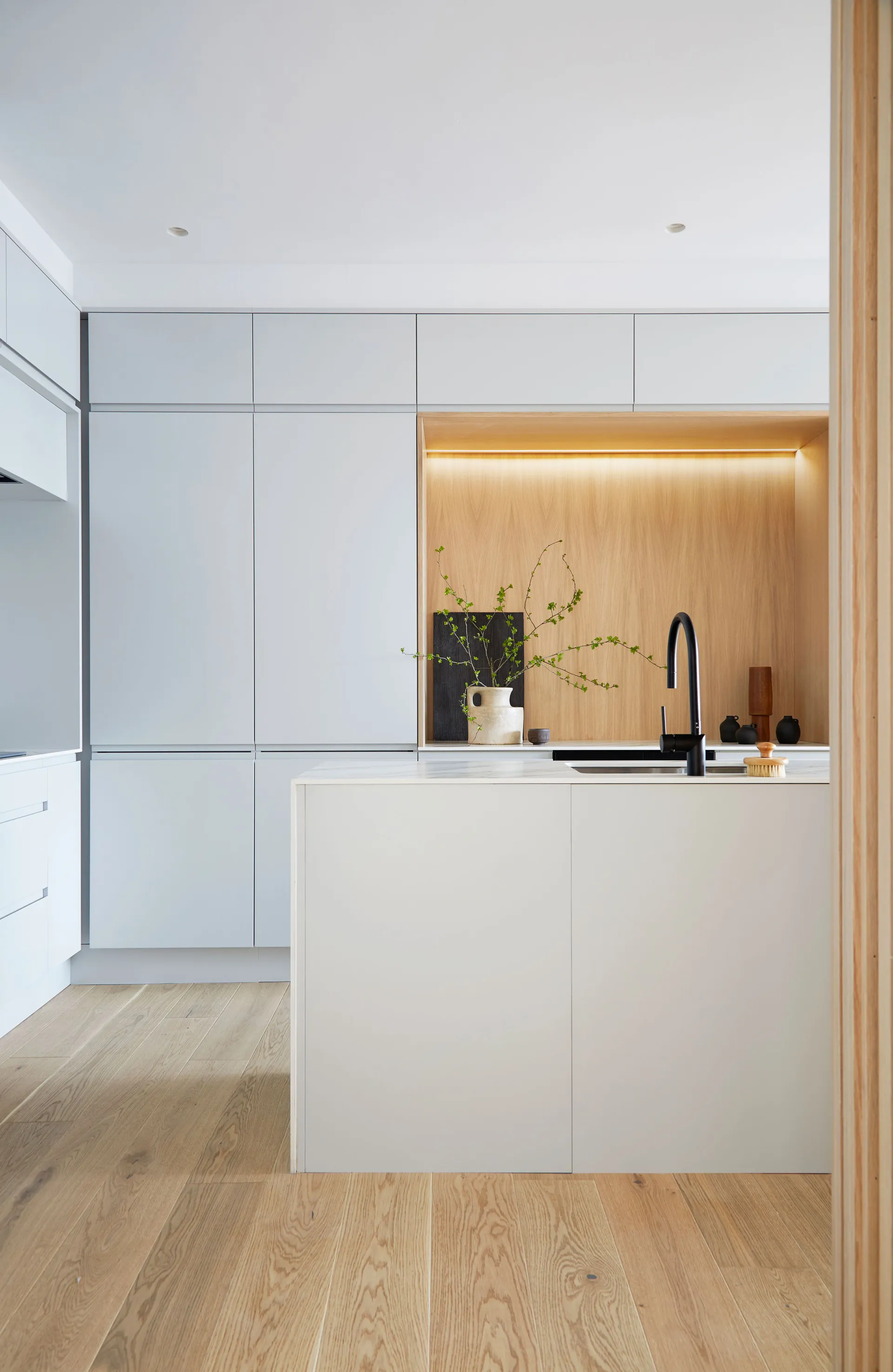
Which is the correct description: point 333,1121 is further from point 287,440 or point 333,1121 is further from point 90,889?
point 287,440

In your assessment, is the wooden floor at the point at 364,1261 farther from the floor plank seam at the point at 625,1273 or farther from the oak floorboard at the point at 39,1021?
the oak floorboard at the point at 39,1021

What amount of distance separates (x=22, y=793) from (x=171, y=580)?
39.1 inches

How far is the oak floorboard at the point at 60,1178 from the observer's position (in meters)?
1.81

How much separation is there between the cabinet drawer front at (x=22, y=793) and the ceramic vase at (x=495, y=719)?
1.61 metres

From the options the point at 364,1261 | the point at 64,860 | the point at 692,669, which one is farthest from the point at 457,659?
the point at 364,1261

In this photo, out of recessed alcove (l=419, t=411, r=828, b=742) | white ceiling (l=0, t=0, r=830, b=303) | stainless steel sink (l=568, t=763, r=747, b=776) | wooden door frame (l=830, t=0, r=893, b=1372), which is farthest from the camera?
recessed alcove (l=419, t=411, r=828, b=742)

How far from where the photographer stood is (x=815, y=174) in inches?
122

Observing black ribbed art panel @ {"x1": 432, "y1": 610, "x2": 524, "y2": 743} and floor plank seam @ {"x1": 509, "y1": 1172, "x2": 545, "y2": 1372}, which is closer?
floor plank seam @ {"x1": 509, "y1": 1172, "x2": 545, "y2": 1372}

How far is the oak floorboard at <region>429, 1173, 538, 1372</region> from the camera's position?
1533mm

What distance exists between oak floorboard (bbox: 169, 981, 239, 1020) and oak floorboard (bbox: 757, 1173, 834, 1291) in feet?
6.39

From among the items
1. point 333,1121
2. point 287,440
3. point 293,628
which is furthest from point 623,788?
point 287,440

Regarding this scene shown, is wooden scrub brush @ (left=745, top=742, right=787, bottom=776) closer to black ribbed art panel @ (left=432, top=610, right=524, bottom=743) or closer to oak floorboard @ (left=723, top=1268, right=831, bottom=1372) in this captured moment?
oak floorboard @ (left=723, top=1268, right=831, bottom=1372)

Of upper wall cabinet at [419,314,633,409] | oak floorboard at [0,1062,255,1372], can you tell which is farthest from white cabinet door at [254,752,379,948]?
upper wall cabinet at [419,314,633,409]

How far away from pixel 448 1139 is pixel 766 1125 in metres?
0.70
